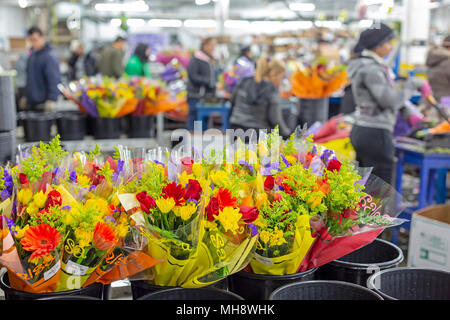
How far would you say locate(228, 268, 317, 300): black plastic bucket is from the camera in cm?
109

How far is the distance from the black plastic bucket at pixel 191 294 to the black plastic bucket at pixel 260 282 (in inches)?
6.0

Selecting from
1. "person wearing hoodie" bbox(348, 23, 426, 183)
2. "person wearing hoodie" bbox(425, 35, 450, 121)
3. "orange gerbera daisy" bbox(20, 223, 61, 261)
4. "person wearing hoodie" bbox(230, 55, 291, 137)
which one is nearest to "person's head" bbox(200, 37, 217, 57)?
"person wearing hoodie" bbox(230, 55, 291, 137)

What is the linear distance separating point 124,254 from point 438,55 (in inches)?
169

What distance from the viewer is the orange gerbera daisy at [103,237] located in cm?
97

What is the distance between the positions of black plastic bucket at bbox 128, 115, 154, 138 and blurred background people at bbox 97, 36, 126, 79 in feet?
11.6

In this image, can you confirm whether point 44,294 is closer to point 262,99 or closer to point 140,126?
point 140,126

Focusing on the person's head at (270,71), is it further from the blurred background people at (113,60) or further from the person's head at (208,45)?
the blurred background people at (113,60)

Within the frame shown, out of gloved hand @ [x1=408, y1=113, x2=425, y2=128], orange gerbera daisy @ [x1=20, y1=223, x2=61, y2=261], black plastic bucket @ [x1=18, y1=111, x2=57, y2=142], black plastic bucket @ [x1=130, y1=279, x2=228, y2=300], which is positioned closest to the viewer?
orange gerbera daisy @ [x1=20, y1=223, x2=61, y2=261]

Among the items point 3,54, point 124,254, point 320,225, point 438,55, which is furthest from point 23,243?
point 3,54

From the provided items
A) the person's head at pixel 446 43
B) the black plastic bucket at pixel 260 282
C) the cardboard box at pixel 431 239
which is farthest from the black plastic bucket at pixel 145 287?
the person's head at pixel 446 43

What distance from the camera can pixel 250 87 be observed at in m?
3.81

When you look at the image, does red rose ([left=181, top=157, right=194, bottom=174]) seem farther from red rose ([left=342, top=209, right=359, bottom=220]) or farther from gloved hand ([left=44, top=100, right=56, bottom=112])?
gloved hand ([left=44, top=100, right=56, bottom=112])

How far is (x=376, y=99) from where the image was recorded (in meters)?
2.92

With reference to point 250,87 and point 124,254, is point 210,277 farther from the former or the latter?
point 250,87
